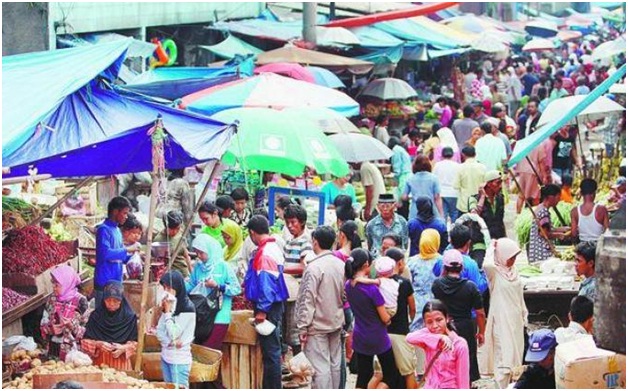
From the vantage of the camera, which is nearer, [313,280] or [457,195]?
[313,280]

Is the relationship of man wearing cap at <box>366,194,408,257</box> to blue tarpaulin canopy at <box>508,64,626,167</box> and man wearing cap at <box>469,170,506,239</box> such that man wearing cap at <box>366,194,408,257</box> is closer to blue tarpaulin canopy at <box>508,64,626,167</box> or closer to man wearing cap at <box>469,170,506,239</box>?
blue tarpaulin canopy at <box>508,64,626,167</box>

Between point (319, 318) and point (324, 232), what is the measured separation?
598 mm

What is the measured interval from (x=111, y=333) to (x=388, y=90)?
48.2ft

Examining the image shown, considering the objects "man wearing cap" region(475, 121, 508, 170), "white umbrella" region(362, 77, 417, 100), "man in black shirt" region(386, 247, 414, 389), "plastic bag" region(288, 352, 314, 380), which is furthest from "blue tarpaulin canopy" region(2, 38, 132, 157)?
"white umbrella" region(362, 77, 417, 100)

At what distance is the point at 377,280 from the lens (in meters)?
9.38

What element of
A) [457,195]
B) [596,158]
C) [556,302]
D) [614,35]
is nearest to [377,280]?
[556,302]

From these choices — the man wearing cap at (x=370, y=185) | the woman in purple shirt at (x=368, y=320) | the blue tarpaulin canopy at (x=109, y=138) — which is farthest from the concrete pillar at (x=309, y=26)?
the woman in purple shirt at (x=368, y=320)

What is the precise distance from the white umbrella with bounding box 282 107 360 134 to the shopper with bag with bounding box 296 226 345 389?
167 inches

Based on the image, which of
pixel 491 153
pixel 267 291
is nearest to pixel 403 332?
pixel 267 291

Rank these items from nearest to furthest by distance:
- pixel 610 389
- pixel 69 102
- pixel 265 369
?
1. pixel 610 389
2. pixel 69 102
3. pixel 265 369

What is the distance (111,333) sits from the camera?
9.38 metres

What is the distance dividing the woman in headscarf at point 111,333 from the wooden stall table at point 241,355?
2.68 ft

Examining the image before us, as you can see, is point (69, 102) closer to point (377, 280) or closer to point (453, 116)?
point (377, 280)

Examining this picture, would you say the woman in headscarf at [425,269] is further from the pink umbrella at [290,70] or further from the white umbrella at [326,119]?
the pink umbrella at [290,70]
